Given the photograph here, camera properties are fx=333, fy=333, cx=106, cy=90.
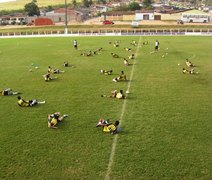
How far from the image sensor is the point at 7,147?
1549 cm

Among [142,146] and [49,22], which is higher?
[49,22]

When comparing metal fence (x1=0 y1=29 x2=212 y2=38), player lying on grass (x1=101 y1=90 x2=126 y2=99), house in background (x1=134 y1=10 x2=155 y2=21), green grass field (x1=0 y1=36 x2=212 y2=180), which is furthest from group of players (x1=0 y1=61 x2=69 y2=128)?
house in background (x1=134 y1=10 x2=155 y2=21)

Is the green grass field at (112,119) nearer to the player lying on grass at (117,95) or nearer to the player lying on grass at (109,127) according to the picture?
the player lying on grass at (109,127)

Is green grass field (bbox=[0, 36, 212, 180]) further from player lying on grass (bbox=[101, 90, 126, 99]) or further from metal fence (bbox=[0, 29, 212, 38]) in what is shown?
metal fence (bbox=[0, 29, 212, 38])

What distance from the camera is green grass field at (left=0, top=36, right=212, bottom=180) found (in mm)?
13547

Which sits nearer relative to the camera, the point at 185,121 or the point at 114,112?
the point at 185,121

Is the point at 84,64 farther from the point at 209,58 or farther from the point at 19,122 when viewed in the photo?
the point at 19,122

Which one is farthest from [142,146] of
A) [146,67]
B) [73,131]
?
[146,67]

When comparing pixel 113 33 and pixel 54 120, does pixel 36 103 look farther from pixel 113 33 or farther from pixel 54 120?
pixel 113 33

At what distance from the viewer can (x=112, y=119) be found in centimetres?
1886

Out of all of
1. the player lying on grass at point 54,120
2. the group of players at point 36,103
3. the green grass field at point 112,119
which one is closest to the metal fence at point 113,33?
the green grass field at point 112,119

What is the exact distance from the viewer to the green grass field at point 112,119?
533 inches

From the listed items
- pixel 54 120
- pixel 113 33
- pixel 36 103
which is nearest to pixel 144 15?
pixel 113 33

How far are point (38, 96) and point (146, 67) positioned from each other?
1353 cm
